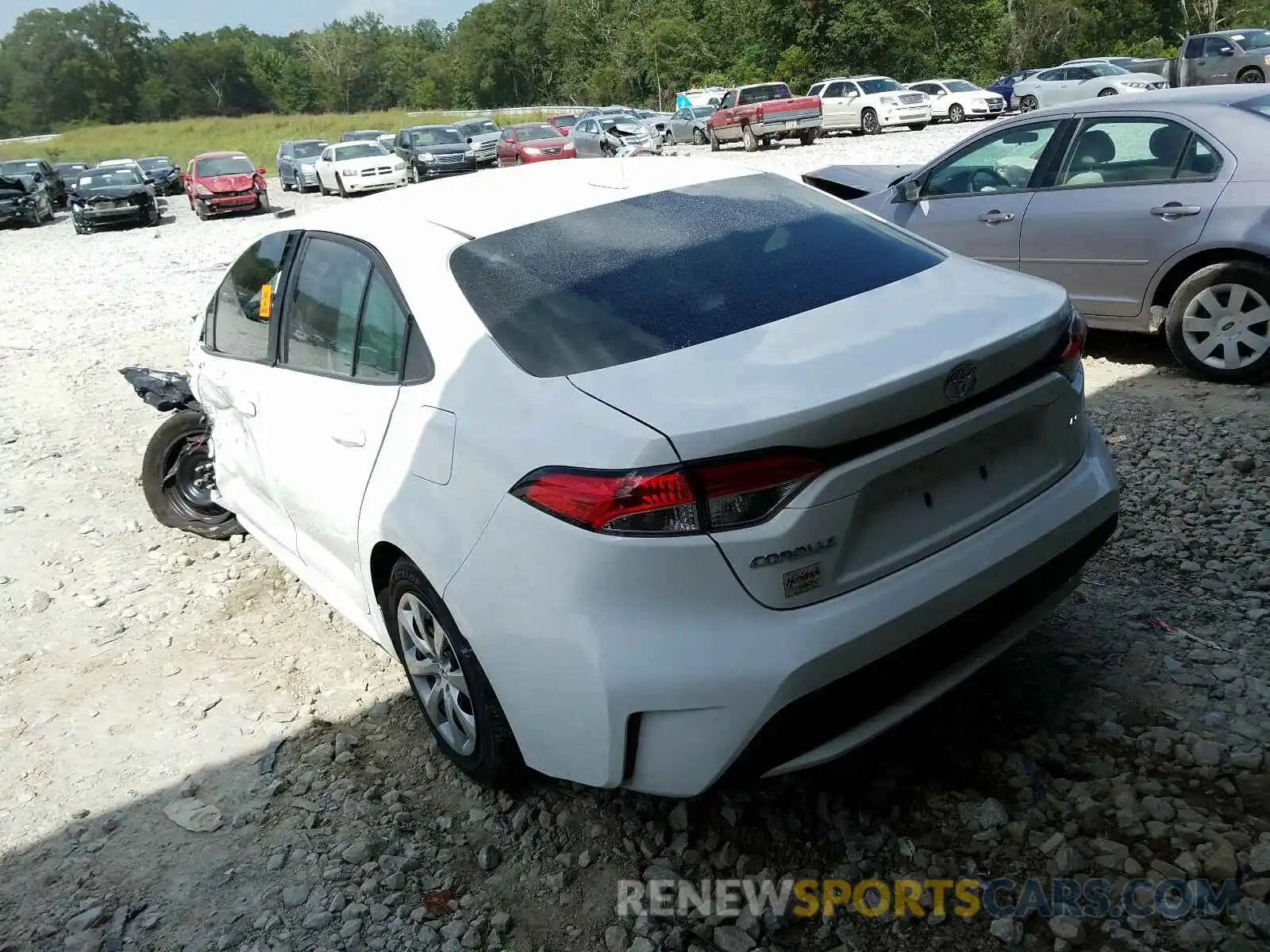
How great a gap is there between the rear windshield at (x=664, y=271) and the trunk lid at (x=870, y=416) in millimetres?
128

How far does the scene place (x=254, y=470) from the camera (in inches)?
158

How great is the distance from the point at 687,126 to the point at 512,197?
118ft

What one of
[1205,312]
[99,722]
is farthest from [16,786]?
[1205,312]

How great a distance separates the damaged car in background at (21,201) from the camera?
29406mm

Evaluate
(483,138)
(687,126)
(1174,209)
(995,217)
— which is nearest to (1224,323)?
(1174,209)

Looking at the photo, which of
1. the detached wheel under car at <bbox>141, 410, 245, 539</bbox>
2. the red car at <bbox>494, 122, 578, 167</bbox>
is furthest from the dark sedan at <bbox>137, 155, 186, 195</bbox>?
the detached wheel under car at <bbox>141, 410, 245, 539</bbox>

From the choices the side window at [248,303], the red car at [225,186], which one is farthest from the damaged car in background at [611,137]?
the side window at [248,303]

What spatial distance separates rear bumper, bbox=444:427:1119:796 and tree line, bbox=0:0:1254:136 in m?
53.0

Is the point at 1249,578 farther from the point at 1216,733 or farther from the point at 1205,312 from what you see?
the point at 1205,312

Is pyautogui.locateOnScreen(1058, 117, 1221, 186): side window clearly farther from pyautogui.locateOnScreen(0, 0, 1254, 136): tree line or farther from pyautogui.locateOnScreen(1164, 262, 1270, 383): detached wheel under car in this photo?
pyautogui.locateOnScreen(0, 0, 1254, 136): tree line

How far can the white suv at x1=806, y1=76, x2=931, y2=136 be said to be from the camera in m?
30.7

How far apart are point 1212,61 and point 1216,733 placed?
28.3m

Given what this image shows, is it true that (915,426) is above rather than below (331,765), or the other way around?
above

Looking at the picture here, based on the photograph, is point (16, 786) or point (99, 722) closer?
point (16, 786)
